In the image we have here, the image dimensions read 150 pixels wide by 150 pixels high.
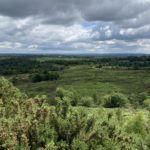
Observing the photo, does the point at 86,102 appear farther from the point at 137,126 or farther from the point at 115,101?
the point at 137,126

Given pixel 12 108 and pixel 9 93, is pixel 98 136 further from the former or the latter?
pixel 9 93

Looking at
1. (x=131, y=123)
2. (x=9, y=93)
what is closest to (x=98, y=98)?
(x=131, y=123)

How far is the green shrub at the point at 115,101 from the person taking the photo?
159375 mm

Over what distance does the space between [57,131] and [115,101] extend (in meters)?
134

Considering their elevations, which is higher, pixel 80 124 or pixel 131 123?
pixel 80 124

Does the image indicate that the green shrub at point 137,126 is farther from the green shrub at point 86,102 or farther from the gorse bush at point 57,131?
the green shrub at point 86,102

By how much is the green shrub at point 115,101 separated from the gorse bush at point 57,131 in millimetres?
128958

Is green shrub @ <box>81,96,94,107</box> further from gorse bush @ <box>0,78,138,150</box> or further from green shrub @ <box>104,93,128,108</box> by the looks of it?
gorse bush @ <box>0,78,138,150</box>

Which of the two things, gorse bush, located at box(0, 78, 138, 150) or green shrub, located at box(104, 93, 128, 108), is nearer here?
gorse bush, located at box(0, 78, 138, 150)

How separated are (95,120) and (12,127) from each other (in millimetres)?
7017

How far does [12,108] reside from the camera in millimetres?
33281

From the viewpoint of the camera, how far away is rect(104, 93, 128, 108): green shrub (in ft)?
523

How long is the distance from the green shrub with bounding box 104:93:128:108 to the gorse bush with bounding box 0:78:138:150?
12896 centimetres

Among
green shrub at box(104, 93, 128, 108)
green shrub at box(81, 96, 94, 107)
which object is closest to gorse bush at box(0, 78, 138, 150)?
green shrub at box(81, 96, 94, 107)
